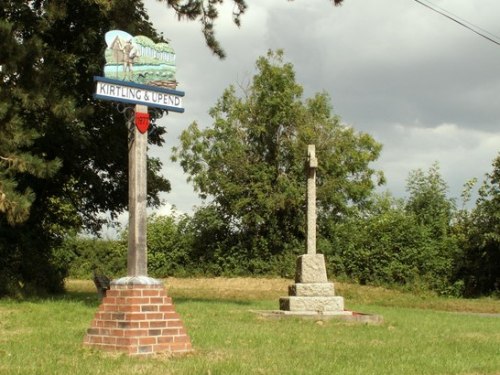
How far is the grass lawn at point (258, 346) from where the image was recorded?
7.08 m

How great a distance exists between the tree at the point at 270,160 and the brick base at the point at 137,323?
26.1 meters

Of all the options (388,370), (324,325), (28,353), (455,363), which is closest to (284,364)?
(388,370)

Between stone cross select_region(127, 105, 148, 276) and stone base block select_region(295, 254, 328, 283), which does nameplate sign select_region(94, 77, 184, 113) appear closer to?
stone cross select_region(127, 105, 148, 276)

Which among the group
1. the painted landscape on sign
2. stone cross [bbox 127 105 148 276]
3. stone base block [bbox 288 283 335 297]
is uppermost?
the painted landscape on sign

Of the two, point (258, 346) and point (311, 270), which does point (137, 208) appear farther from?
point (311, 270)

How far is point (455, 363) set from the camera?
7.88 m

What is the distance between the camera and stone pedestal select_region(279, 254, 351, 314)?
48.5ft

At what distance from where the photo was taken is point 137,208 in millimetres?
8445

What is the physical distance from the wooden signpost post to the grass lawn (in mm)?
257

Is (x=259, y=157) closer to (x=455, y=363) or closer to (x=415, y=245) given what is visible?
(x=415, y=245)

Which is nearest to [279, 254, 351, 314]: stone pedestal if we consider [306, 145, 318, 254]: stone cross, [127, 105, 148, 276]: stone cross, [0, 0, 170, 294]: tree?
[306, 145, 318, 254]: stone cross

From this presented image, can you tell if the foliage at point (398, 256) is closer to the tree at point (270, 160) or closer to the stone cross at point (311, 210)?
the tree at point (270, 160)

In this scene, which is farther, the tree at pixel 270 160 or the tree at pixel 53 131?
the tree at pixel 270 160

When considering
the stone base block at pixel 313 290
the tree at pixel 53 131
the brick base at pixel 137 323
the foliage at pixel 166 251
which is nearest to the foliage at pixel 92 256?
the foliage at pixel 166 251
